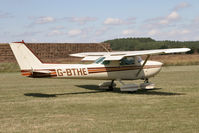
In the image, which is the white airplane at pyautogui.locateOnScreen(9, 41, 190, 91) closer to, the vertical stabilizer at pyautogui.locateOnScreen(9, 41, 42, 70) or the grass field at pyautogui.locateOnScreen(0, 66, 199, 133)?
the vertical stabilizer at pyautogui.locateOnScreen(9, 41, 42, 70)

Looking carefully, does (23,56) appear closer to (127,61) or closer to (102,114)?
(127,61)

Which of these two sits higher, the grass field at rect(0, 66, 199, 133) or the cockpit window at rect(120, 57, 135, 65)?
the cockpit window at rect(120, 57, 135, 65)

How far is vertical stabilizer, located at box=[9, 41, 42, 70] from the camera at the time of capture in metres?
12.0

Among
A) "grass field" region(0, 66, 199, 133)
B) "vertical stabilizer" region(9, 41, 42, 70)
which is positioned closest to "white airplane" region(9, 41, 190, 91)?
"vertical stabilizer" region(9, 41, 42, 70)

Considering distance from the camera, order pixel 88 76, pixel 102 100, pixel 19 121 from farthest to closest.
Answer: pixel 88 76, pixel 102 100, pixel 19 121

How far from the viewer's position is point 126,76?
45.8 feet

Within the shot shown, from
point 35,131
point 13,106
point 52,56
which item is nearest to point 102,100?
point 13,106

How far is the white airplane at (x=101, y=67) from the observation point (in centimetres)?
1209

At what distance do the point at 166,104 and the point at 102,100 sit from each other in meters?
2.38

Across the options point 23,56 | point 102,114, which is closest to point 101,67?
point 23,56

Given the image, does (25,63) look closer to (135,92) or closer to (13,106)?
(13,106)

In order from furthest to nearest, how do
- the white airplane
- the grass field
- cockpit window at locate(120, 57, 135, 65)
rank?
cockpit window at locate(120, 57, 135, 65)
the white airplane
the grass field

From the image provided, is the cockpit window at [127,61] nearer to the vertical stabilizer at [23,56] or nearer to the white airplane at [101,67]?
the white airplane at [101,67]

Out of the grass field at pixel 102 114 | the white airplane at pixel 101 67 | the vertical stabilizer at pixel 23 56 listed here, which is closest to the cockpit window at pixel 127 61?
the white airplane at pixel 101 67
